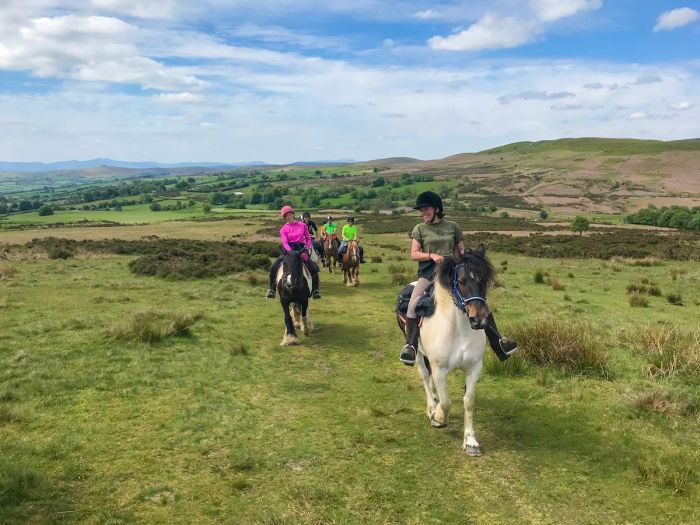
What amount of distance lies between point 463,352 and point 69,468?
5069mm

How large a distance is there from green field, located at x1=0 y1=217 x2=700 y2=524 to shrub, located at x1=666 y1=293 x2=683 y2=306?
4.90 m

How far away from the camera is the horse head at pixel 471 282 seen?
547 centimetres

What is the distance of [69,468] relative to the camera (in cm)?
561

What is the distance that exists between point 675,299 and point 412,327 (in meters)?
13.9

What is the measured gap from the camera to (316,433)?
22.0 feet

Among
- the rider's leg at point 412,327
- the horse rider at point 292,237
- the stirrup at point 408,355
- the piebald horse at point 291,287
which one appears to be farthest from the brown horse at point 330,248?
the stirrup at point 408,355

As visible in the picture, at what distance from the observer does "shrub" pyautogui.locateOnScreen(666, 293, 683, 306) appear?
16.1m

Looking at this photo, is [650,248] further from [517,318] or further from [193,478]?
[193,478]

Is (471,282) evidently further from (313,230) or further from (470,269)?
(313,230)

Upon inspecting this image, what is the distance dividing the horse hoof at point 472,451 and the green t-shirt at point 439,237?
265cm

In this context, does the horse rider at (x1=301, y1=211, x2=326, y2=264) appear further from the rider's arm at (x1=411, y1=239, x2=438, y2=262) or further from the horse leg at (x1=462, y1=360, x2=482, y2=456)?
the horse leg at (x1=462, y1=360, x2=482, y2=456)

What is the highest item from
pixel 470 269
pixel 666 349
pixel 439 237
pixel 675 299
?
pixel 439 237

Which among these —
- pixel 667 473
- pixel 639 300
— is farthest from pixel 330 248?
pixel 667 473

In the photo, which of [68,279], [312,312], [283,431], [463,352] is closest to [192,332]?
[312,312]
